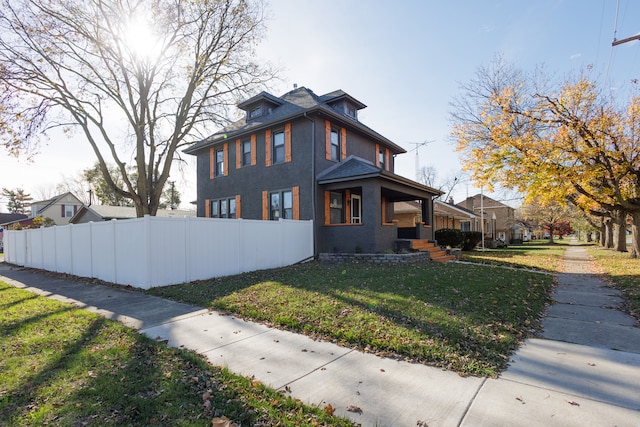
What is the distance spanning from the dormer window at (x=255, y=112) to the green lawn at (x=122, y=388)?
43.3 ft

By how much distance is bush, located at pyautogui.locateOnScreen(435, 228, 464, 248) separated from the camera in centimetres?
2047

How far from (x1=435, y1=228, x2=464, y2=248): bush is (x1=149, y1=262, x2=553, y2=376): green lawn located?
1073cm

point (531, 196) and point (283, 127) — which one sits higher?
point (283, 127)

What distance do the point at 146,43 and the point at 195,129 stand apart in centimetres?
412

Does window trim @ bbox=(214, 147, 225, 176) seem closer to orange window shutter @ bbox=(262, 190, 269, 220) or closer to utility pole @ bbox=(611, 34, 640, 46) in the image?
orange window shutter @ bbox=(262, 190, 269, 220)

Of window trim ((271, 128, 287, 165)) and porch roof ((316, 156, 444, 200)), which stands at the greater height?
window trim ((271, 128, 287, 165))

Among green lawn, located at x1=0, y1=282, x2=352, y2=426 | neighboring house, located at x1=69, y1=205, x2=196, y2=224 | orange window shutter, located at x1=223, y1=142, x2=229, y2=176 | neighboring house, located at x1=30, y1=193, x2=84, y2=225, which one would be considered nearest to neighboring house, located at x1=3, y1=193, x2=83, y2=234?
neighboring house, located at x1=30, y1=193, x2=84, y2=225

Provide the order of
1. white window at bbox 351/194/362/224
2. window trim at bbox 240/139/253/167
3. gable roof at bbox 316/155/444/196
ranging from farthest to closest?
window trim at bbox 240/139/253/167
white window at bbox 351/194/362/224
gable roof at bbox 316/155/444/196

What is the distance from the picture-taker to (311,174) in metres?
13.4

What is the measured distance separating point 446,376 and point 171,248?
7.68 metres

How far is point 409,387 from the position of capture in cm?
320

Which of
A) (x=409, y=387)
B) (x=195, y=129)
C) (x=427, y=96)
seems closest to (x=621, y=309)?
(x=409, y=387)

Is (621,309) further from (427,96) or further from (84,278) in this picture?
(84,278)


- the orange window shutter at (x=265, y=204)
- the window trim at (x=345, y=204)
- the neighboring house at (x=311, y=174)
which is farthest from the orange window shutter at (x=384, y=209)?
the orange window shutter at (x=265, y=204)
